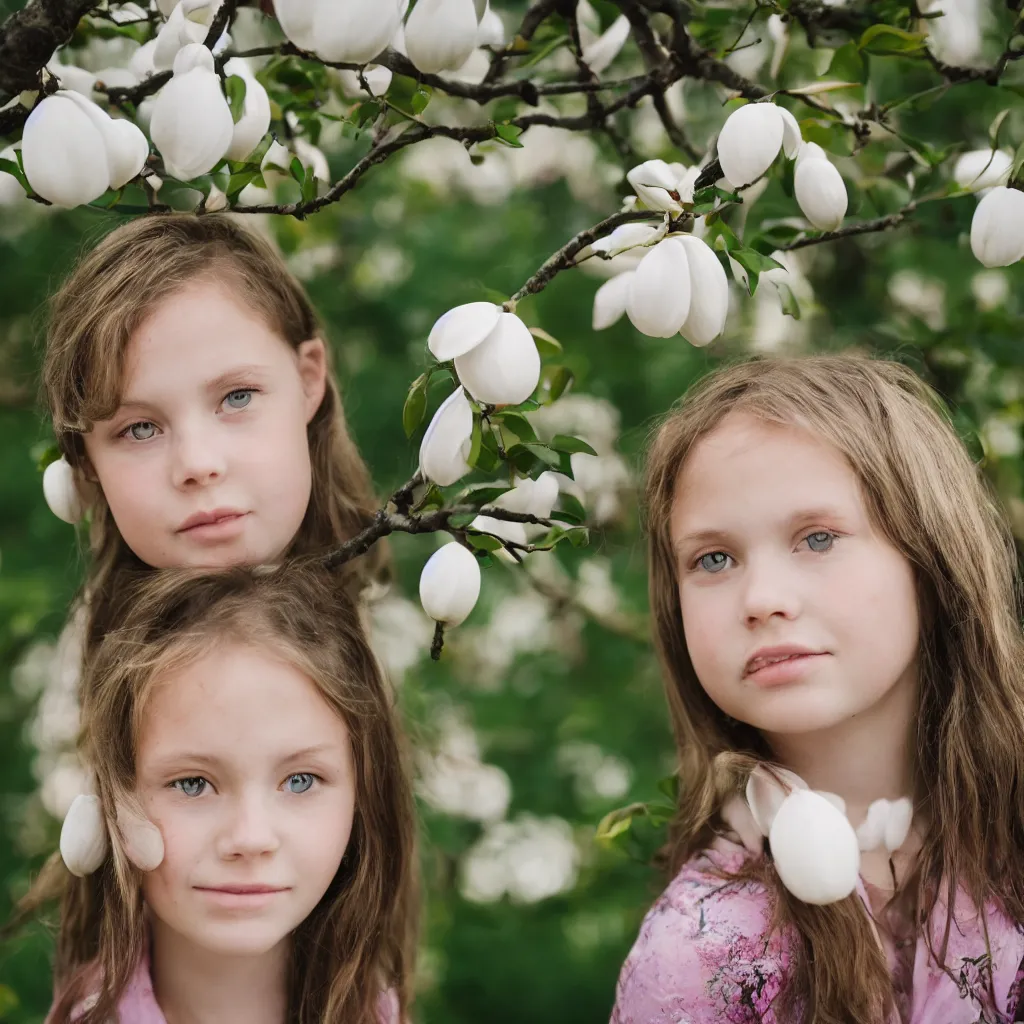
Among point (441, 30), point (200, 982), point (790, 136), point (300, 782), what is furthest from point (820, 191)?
point (200, 982)

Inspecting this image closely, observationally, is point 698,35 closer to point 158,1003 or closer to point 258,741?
point 258,741

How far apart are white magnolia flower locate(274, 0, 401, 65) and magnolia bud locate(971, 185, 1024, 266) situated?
0.52 meters

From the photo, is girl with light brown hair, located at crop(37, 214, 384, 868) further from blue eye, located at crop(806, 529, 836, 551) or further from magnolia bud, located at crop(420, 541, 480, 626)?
blue eye, located at crop(806, 529, 836, 551)

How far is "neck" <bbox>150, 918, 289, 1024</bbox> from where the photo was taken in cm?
141

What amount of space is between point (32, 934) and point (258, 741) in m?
1.01

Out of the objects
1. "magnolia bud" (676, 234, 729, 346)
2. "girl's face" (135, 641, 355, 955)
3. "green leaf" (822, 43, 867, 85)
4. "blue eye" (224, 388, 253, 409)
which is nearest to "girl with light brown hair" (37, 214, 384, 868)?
"blue eye" (224, 388, 253, 409)

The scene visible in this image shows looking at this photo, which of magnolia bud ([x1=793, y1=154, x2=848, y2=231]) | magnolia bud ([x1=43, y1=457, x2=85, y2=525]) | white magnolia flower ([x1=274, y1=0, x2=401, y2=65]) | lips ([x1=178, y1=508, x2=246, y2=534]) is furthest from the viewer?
magnolia bud ([x1=43, y1=457, x2=85, y2=525])

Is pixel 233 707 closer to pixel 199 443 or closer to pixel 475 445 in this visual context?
pixel 199 443

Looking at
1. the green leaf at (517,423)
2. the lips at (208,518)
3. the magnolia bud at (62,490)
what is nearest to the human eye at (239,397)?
the lips at (208,518)

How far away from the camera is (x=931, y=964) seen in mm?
1299

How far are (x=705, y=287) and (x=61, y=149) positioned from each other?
491mm

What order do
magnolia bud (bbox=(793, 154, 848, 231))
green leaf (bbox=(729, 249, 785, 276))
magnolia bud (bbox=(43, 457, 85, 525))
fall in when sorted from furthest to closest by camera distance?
magnolia bud (bbox=(43, 457, 85, 525)) → magnolia bud (bbox=(793, 154, 848, 231)) → green leaf (bbox=(729, 249, 785, 276))

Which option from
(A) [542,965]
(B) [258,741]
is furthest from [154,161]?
(A) [542,965]

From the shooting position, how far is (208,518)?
1330 mm
